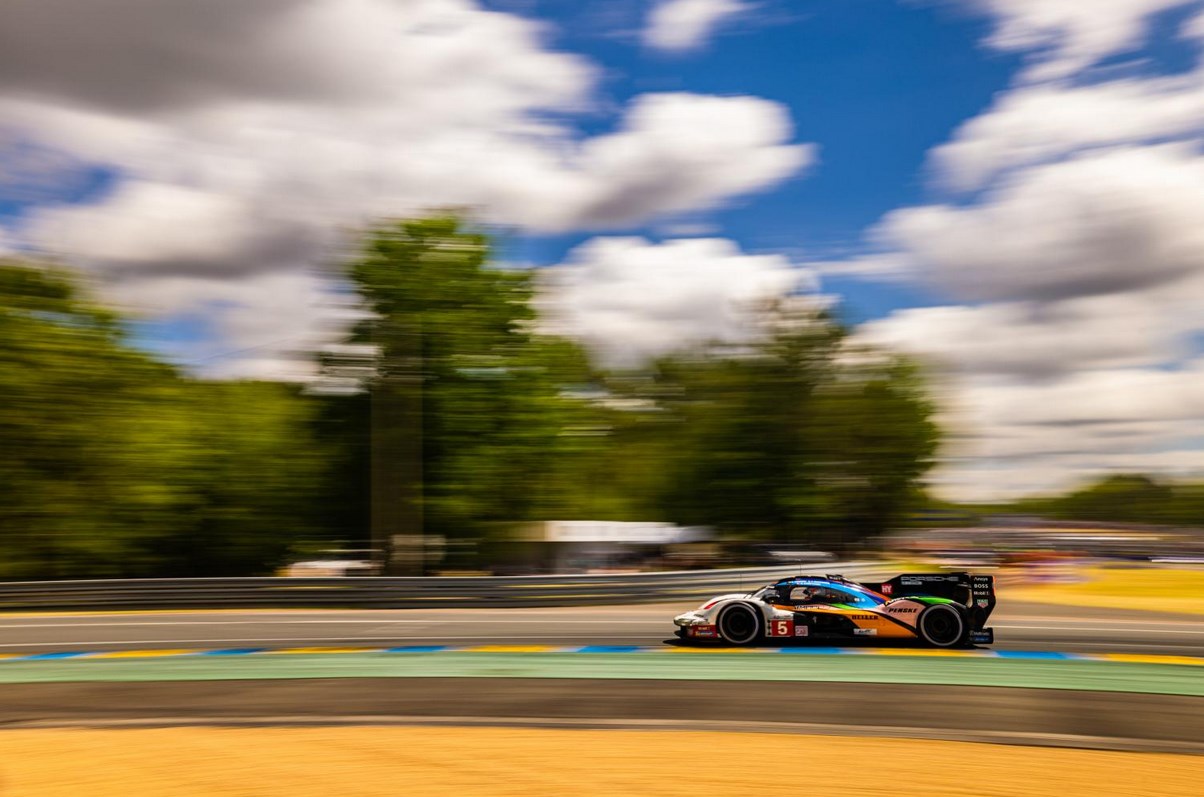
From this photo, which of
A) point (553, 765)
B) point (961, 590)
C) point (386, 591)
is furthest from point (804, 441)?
point (553, 765)

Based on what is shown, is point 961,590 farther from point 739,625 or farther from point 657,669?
point 657,669

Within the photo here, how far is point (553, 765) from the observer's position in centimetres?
722

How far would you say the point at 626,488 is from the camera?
192 feet

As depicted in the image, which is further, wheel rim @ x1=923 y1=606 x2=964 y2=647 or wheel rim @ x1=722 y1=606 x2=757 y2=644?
wheel rim @ x1=722 y1=606 x2=757 y2=644

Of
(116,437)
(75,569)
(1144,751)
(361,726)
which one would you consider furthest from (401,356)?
(1144,751)

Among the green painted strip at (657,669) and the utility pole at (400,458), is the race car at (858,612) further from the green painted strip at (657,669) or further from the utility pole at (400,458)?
the utility pole at (400,458)

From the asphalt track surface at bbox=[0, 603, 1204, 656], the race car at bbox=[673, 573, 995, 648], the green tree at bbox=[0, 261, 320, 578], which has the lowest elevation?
the asphalt track surface at bbox=[0, 603, 1204, 656]

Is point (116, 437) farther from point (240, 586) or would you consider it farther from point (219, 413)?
point (240, 586)

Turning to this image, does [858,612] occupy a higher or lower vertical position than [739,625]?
higher

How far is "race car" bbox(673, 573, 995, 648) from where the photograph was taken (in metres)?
13.1

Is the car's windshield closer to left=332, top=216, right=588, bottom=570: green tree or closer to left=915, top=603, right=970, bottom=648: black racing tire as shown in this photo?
left=915, top=603, right=970, bottom=648: black racing tire

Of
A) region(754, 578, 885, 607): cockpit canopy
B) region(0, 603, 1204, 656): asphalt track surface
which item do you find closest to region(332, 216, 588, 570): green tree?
region(0, 603, 1204, 656): asphalt track surface

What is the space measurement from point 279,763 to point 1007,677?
7.77 metres

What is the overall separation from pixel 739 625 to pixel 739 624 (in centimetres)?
1
